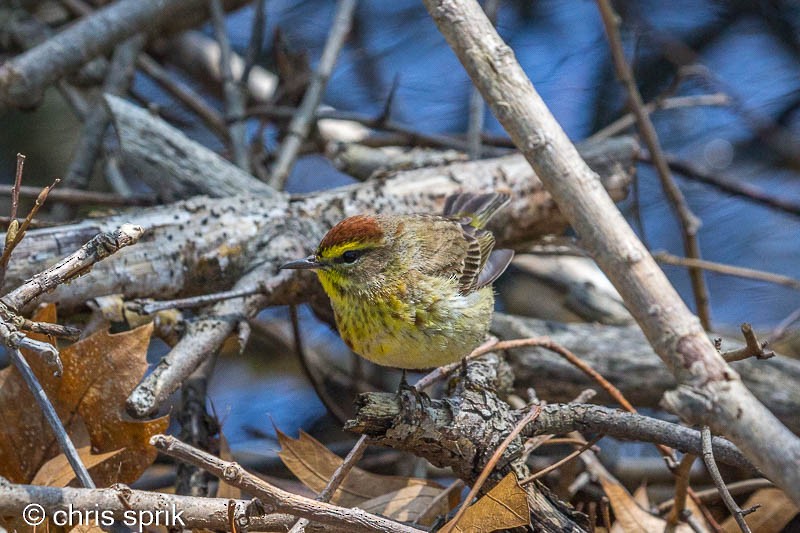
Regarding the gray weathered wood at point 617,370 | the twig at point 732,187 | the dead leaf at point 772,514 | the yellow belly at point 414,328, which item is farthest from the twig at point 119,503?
the twig at point 732,187

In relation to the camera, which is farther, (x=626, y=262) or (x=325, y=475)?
(x=325, y=475)

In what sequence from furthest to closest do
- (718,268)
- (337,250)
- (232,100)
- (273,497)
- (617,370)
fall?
(232,100) < (718,268) < (617,370) < (337,250) < (273,497)

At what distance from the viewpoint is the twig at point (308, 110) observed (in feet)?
13.8

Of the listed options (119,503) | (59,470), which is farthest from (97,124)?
(119,503)

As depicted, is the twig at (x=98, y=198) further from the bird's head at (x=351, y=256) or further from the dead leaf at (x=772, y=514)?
the dead leaf at (x=772, y=514)

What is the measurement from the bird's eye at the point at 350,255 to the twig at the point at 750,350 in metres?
1.33

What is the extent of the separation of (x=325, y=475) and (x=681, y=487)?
1.14 m

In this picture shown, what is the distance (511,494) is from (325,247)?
112cm

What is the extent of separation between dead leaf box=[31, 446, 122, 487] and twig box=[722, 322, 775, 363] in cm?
173

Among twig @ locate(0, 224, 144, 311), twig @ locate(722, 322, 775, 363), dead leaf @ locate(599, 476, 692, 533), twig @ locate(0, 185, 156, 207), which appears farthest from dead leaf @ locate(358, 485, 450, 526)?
twig @ locate(0, 185, 156, 207)

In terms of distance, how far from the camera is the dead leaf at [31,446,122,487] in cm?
222

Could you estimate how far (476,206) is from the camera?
3512 mm

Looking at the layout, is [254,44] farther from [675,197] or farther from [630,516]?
[630,516]

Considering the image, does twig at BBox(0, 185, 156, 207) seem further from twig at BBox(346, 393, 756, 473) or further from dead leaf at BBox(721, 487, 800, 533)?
dead leaf at BBox(721, 487, 800, 533)
